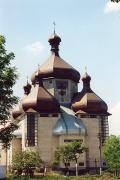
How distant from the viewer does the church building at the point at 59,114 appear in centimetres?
6169

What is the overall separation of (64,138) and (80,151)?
5.07 metres

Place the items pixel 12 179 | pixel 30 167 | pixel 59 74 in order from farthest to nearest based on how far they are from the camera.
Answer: pixel 59 74 < pixel 30 167 < pixel 12 179

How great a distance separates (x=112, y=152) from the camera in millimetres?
59656

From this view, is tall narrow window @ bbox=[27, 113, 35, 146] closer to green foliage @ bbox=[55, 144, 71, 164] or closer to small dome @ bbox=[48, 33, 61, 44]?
green foliage @ bbox=[55, 144, 71, 164]

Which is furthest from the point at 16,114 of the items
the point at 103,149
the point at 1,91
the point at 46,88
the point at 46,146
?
the point at 1,91

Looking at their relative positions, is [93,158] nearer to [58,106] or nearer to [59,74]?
[58,106]

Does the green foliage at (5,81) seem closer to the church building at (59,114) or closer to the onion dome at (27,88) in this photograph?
the church building at (59,114)

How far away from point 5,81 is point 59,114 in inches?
1415

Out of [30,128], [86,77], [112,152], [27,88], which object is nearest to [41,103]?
[30,128]

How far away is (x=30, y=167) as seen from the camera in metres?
53.6

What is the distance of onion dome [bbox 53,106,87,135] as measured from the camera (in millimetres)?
61719

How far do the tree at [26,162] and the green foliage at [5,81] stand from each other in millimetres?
25759

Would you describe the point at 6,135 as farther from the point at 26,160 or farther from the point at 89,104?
the point at 89,104

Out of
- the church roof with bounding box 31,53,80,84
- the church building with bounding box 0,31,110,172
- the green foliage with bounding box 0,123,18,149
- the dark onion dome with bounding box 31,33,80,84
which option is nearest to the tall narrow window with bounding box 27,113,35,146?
the church building with bounding box 0,31,110,172
